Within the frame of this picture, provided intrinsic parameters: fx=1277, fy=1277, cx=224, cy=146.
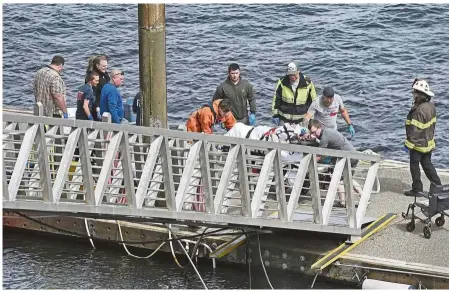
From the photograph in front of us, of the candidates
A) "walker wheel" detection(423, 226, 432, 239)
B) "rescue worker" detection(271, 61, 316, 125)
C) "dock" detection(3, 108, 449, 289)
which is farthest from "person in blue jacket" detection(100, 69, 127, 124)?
"walker wheel" detection(423, 226, 432, 239)

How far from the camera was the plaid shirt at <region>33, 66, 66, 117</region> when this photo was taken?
16953 millimetres

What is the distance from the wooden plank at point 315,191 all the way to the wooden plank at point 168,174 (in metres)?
1.75

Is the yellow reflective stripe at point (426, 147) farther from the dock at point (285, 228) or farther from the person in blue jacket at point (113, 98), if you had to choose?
the person in blue jacket at point (113, 98)

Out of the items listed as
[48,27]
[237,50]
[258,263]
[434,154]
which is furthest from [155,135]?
[48,27]

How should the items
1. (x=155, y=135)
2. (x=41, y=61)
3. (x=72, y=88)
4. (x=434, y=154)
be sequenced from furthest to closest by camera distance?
(x=41, y=61)
(x=72, y=88)
(x=434, y=154)
(x=155, y=135)

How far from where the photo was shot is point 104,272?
16594 millimetres

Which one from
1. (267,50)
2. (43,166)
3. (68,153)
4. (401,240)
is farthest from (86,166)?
(267,50)

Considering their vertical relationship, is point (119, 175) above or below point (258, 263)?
above

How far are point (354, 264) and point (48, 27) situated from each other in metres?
18.3

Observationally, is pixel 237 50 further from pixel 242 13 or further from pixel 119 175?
pixel 119 175

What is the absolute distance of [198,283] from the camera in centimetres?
1609

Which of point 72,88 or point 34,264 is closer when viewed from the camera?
point 34,264

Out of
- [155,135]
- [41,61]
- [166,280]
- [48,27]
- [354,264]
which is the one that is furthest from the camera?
[48,27]

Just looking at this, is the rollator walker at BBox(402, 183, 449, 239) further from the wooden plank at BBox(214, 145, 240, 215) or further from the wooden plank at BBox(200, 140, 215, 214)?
the wooden plank at BBox(200, 140, 215, 214)
